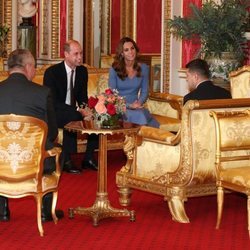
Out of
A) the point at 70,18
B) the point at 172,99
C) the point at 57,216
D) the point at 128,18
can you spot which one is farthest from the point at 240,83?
the point at 128,18

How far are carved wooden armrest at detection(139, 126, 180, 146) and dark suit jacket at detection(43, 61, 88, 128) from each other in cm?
175

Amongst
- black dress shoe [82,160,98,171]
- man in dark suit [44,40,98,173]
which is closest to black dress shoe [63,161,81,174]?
man in dark suit [44,40,98,173]

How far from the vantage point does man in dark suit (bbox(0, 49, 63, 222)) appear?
6.61 meters

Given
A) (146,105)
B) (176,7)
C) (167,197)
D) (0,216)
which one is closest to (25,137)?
(0,216)

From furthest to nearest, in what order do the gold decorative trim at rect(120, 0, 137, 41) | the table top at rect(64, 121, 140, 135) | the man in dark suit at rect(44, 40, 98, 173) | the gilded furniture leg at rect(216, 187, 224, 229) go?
the gold decorative trim at rect(120, 0, 137, 41), the man in dark suit at rect(44, 40, 98, 173), the gilded furniture leg at rect(216, 187, 224, 229), the table top at rect(64, 121, 140, 135)

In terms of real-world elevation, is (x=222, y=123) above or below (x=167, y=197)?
above

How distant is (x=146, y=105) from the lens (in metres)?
10.4

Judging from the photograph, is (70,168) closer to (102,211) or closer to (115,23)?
(102,211)

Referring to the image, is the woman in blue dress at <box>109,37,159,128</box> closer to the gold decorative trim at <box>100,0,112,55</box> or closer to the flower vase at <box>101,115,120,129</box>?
the flower vase at <box>101,115,120,129</box>

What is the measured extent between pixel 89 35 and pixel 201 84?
8186 millimetres

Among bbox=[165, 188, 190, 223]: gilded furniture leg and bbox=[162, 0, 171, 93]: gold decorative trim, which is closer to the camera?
bbox=[165, 188, 190, 223]: gilded furniture leg

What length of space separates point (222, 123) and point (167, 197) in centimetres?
79

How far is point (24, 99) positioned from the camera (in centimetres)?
661

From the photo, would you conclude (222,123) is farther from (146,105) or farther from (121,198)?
(146,105)
